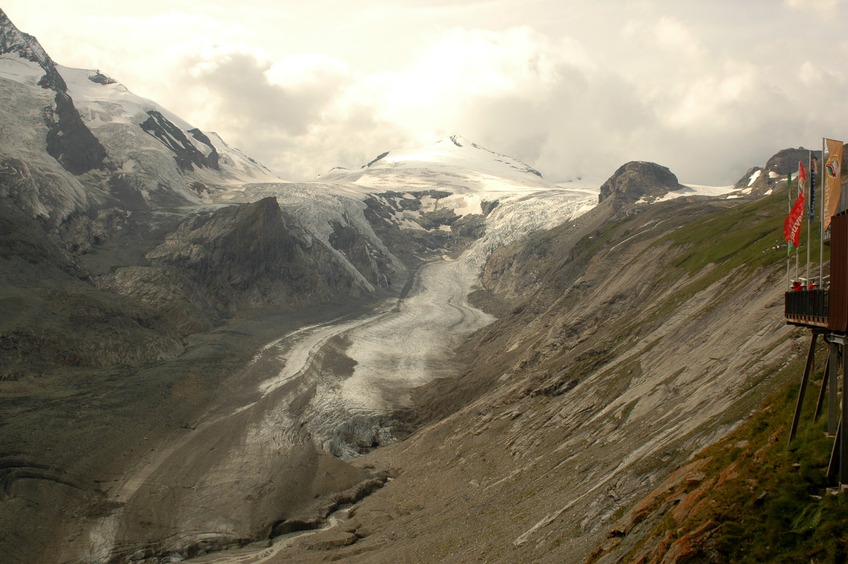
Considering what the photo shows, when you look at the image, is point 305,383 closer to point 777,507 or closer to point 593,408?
point 593,408

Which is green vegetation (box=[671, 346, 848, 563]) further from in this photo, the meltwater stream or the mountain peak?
the mountain peak

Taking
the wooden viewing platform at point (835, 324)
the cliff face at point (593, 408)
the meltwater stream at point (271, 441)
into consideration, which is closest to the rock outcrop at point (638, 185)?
the meltwater stream at point (271, 441)

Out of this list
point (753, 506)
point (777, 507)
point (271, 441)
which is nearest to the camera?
point (777, 507)

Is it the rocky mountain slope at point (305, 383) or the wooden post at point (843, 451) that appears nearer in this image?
the wooden post at point (843, 451)

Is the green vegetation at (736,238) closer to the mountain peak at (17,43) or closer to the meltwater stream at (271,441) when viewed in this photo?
the meltwater stream at (271,441)

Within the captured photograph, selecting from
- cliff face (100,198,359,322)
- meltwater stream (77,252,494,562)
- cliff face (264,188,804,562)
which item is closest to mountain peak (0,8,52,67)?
cliff face (100,198,359,322)

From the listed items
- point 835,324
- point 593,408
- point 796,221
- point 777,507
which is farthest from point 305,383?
point 777,507

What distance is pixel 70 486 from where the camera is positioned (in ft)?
160

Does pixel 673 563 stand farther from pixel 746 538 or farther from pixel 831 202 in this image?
pixel 831 202

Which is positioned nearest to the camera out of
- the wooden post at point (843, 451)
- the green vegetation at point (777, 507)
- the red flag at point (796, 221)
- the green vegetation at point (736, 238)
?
the green vegetation at point (777, 507)

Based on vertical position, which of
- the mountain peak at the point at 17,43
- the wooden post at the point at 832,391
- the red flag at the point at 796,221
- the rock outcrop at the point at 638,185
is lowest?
the wooden post at the point at 832,391

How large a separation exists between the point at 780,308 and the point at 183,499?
130 ft

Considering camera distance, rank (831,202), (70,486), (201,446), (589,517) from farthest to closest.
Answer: (201,446), (70,486), (589,517), (831,202)

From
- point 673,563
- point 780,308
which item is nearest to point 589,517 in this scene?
point 673,563
